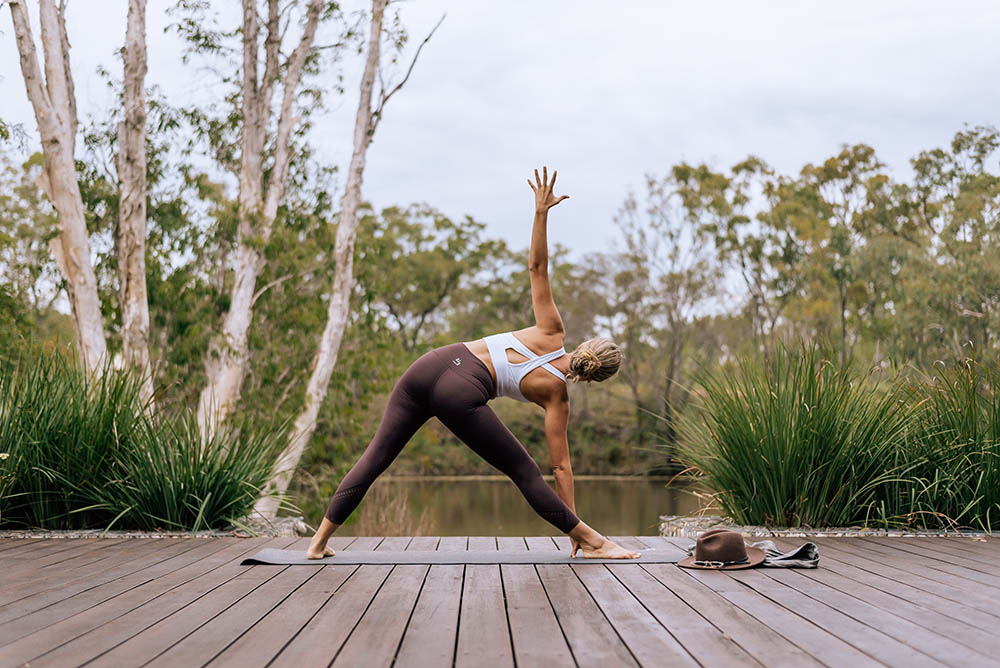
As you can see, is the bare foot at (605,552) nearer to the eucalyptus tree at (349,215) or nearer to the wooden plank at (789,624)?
the wooden plank at (789,624)

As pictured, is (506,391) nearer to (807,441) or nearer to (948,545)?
(807,441)

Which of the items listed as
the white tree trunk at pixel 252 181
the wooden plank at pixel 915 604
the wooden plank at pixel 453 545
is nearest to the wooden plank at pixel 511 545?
the wooden plank at pixel 453 545

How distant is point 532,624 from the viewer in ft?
8.34

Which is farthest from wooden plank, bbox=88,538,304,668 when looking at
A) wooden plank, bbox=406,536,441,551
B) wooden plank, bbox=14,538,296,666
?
wooden plank, bbox=406,536,441,551

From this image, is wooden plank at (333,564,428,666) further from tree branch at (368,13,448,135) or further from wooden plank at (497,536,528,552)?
tree branch at (368,13,448,135)

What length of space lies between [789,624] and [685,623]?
0.96 feet

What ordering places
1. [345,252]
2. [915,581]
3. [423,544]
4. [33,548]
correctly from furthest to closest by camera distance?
1. [345,252]
2. [423,544]
3. [33,548]
4. [915,581]

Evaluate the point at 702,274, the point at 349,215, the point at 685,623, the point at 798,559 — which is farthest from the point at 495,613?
the point at 702,274

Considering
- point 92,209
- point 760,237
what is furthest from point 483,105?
point 92,209

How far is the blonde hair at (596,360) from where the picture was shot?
3520mm

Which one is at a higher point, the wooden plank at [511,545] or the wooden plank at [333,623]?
the wooden plank at [511,545]

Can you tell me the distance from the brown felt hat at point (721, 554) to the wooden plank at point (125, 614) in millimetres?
1851

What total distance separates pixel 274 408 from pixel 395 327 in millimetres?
18552

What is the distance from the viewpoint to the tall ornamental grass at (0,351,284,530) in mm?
4789
